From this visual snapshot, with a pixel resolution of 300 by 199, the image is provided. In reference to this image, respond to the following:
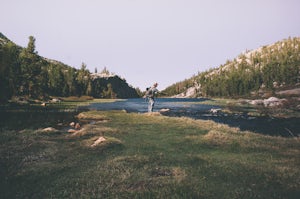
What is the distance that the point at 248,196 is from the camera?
9.12 m

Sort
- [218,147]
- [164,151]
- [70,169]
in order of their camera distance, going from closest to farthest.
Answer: [70,169]
[164,151]
[218,147]

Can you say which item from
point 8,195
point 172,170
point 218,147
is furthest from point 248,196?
point 8,195

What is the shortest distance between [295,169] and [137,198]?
8.98 meters

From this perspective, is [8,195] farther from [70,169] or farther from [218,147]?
[218,147]

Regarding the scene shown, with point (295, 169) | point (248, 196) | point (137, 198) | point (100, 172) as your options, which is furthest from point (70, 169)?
point (295, 169)

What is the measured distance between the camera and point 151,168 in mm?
12469

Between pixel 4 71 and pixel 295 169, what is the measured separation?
7958 cm

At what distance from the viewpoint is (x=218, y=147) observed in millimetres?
17781

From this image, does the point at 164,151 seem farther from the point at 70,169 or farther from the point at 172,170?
the point at 70,169

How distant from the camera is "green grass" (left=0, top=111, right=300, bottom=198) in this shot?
9.70m

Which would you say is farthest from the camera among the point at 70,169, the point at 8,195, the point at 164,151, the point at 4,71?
the point at 4,71

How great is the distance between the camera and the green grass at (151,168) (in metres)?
9.70

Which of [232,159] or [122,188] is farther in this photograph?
[232,159]

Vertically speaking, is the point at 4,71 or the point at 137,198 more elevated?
the point at 4,71
